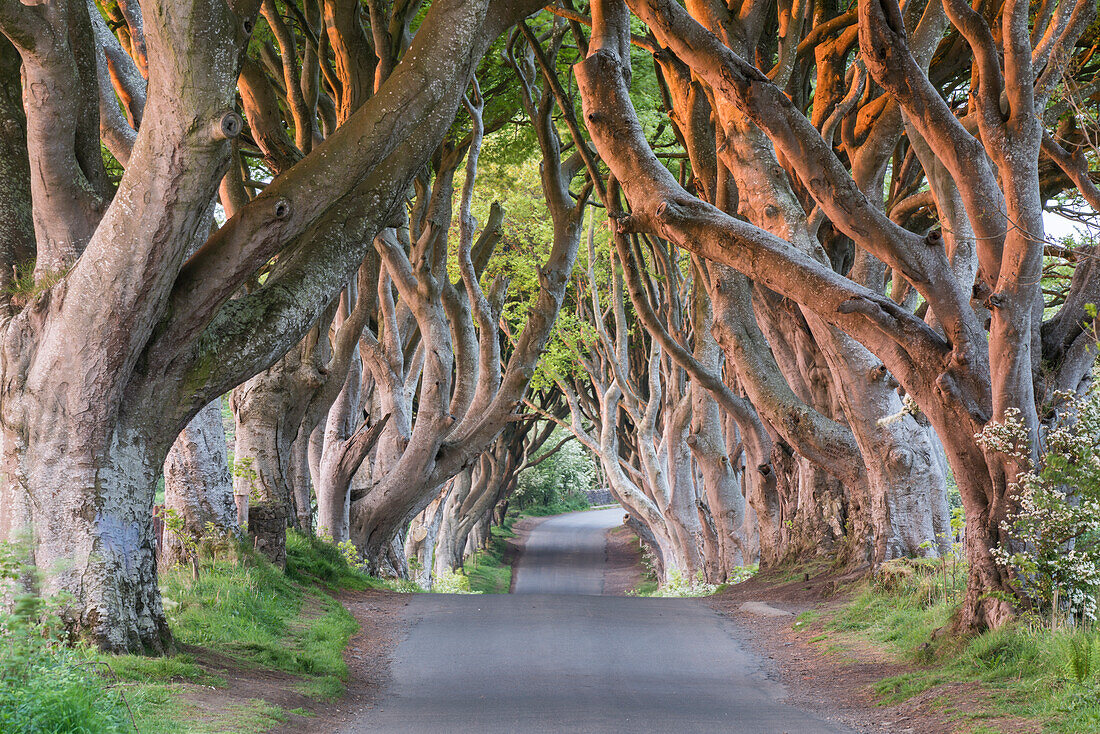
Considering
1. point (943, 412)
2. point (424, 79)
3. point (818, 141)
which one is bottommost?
point (943, 412)

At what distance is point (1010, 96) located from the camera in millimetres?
6055

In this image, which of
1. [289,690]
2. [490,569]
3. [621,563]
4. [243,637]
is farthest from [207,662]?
[621,563]

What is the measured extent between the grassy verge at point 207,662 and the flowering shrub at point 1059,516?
4708 millimetres

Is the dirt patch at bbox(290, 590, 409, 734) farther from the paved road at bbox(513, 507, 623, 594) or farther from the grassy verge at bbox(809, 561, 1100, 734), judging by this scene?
the paved road at bbox(513, 507, 623, 594)

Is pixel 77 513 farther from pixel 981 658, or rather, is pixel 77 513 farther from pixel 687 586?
pixel 687 586

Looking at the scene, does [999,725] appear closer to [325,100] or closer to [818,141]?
[818,141]

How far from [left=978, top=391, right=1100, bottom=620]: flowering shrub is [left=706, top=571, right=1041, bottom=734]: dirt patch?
840 millimetres

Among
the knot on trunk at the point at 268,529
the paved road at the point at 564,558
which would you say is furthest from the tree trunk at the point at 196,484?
the paved road at the point at 564,558

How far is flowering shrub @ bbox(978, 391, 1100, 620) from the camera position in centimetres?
559

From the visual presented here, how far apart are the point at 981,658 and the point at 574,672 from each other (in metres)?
2.86

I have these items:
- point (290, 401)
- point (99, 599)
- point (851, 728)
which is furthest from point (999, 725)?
point (290, 401)

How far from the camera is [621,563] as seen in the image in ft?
96.8

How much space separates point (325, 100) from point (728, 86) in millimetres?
7024

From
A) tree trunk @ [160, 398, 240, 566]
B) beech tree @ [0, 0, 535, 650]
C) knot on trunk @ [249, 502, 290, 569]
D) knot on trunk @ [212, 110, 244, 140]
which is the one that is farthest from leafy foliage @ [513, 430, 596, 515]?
knot on trunk @ [212, 110, 244, 140]
